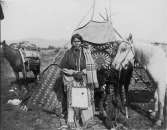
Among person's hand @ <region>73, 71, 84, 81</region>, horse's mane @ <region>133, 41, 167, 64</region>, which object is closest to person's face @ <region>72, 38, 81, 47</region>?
person's hand @ <region>73, 71, 84, 81</region>

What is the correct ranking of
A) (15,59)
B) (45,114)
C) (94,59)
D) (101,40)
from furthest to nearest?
1. (15,59)
2. (101,40)
3. (45,114)
4. (94,59)

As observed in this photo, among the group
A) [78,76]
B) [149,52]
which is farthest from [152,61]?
[78,76]

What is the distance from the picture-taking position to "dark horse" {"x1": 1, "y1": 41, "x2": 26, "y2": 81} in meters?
5.23

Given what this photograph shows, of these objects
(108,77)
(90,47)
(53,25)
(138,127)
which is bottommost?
(138,127)

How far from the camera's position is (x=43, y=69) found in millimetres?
4977

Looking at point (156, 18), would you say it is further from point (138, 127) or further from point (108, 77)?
point (138, 127)

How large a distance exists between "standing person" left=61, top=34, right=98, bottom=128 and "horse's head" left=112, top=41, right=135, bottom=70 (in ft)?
1.00

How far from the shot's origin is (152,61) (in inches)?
181

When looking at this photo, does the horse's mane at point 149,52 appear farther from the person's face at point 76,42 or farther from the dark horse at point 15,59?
the dark horse at point 15,59

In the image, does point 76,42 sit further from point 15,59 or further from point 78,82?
point 15,59

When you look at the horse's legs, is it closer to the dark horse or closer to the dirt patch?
the dirt patch

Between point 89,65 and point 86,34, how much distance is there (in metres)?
0.50

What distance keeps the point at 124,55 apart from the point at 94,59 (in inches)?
16.0

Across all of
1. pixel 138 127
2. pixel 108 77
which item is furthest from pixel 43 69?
pixel 138 127
